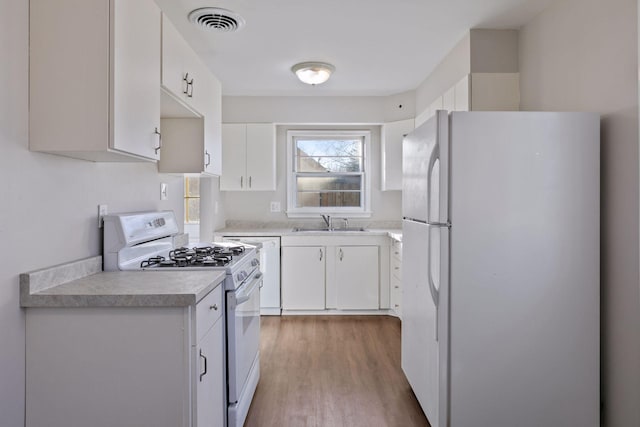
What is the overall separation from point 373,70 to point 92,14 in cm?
248

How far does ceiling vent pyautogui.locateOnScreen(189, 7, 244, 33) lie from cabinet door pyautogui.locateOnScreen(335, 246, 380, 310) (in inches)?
89.7

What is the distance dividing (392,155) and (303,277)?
1.60 metres

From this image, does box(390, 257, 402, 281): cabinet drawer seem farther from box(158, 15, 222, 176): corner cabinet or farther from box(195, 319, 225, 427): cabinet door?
box(195, 319, 225, 427): cabinet door

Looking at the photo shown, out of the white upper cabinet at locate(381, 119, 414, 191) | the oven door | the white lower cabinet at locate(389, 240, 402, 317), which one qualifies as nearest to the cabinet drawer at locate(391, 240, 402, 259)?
the white lower cabinet at locate(389, 240, 402, 317)

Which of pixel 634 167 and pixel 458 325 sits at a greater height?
pixel 634 167

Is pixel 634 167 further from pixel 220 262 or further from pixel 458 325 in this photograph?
pixel 220 262

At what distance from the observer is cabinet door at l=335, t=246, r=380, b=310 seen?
4.04m

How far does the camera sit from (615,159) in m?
1.87

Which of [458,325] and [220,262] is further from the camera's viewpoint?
[220,262]

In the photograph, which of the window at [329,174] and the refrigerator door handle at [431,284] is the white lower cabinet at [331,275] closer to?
the window at [329,174]

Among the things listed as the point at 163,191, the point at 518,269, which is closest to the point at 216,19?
the point at 163,191

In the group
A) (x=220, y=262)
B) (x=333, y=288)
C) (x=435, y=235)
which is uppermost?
(x=435, y=235)

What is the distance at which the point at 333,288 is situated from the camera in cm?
405

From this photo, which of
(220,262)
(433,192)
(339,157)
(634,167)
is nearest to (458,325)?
(433,192)
